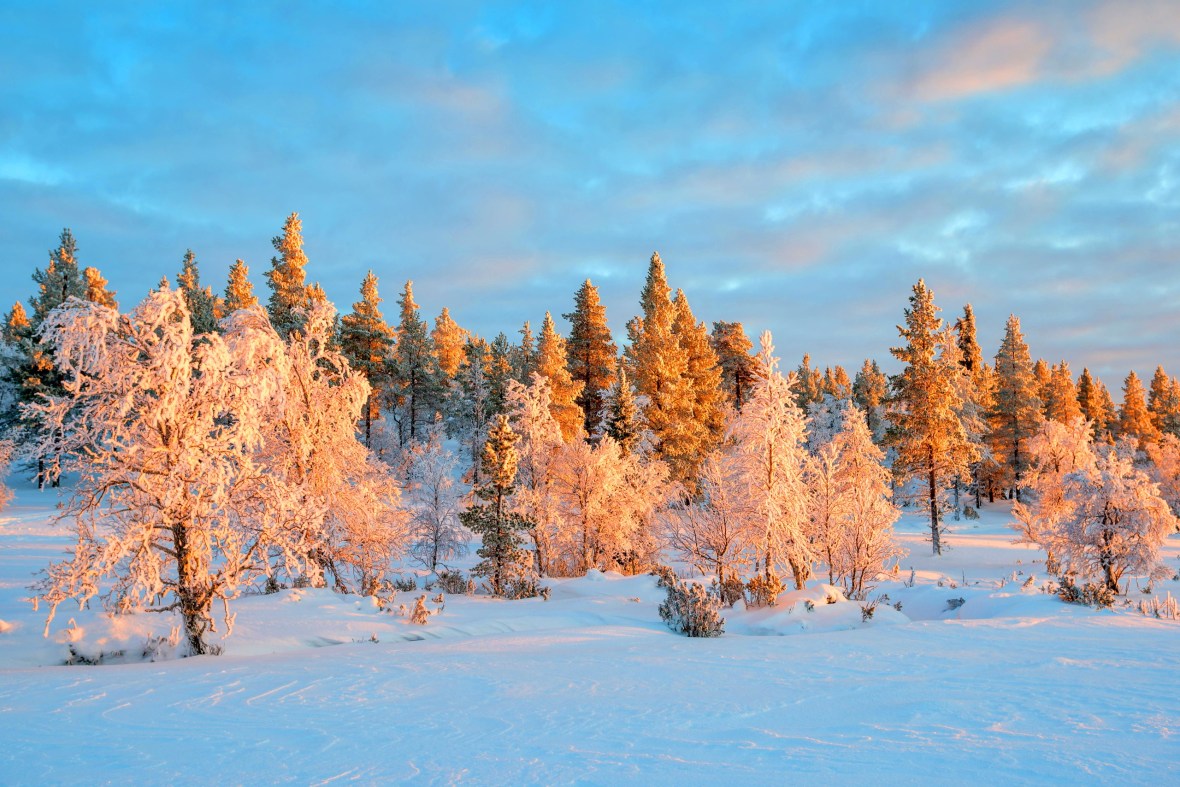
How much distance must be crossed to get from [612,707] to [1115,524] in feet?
75.3

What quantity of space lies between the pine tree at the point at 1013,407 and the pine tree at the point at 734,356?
71.9 ft

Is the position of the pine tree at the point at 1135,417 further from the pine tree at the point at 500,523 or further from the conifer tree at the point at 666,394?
the pine tree at the point at 500,523

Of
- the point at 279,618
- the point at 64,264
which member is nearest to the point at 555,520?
the point at 279,618

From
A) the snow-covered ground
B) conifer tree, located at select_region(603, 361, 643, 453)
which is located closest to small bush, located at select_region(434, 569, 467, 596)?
the snow-covered ground

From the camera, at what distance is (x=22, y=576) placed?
20078 mm

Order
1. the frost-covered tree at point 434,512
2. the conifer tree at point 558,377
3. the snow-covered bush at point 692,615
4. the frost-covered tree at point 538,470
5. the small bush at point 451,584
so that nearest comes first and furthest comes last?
the snow-covered bush at point 692,615 → the small bush at point 451,584 → the frost-covered tree at point 538,470 → the frost-covered tree at point 434,512 → the conifer tree at point 558,377

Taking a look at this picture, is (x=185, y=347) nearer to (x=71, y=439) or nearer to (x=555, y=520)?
(x=71, y=439)

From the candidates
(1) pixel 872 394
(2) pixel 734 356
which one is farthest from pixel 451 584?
(1) pixel 872 394

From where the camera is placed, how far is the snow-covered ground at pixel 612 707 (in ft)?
14.9

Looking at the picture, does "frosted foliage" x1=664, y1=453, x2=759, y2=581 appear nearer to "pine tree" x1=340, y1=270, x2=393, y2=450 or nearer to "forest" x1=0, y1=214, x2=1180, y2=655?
"forest" x1=0, y1=214, x2=1180, y2=655

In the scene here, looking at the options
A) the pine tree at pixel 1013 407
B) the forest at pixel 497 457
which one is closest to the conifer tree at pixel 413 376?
the forest at pixel 497 457

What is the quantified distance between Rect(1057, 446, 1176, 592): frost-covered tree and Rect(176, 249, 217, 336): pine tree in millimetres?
42988

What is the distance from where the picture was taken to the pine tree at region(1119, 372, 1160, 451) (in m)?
67.6

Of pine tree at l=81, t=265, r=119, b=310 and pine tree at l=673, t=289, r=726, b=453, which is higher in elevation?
pine tree at l=81, t=265, r=119, b=310
